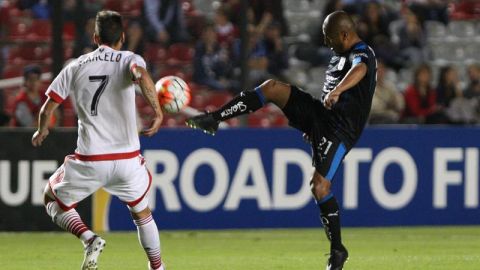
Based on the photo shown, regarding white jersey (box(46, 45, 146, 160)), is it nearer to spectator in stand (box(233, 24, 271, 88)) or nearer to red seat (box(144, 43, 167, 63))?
spectator in stand (box(233, 24, 271, 88))

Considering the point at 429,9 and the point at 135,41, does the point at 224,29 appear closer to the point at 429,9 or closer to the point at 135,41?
the point at 135,41

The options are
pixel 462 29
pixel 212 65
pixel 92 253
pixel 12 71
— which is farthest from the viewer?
pixel 462 29

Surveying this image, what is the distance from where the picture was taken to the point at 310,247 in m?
11.6

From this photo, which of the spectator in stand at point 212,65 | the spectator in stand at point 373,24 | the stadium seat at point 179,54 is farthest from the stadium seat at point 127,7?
the spectator in stand at point 373,24

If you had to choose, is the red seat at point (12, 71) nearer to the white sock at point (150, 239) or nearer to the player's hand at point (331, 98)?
the white sock at point (150, 239)

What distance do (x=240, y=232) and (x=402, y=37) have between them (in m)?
5.17

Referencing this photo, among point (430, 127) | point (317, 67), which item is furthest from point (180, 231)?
point (317, 67)

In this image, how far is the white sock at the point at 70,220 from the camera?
26.1 ft

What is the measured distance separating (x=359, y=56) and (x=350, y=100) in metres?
0.35

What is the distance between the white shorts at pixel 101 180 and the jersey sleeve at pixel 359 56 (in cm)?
173

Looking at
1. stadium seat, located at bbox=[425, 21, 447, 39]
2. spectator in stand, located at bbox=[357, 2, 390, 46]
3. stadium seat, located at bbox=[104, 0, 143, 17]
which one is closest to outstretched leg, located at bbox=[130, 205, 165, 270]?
stadium seat, located at bbox=[104, 0, 143, 17]

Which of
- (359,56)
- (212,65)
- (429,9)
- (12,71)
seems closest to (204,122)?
(359,56)

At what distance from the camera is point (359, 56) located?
28.0ft

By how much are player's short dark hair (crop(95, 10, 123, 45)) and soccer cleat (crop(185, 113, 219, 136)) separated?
3.13ft
